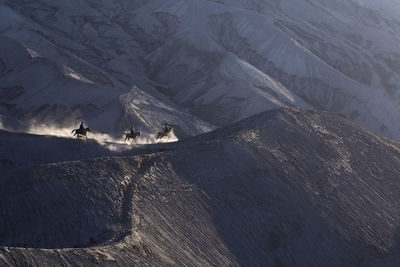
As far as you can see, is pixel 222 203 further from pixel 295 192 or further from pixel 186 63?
pixel 186 63

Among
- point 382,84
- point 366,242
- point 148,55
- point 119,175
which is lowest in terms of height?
point 148,55

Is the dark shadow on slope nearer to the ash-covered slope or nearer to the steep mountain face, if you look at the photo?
the ash-covered slope

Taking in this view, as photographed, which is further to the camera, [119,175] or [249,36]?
[249,36]

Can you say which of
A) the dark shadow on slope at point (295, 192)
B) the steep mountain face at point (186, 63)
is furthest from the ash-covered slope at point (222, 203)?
the steep mountain face at point (186, 63)

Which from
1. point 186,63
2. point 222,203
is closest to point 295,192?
point 222,203

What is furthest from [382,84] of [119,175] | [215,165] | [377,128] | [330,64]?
[119,175]

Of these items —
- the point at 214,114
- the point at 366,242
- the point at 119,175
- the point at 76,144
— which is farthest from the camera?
the point at 214,114

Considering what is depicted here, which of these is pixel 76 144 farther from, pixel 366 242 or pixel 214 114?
pixel 214 114

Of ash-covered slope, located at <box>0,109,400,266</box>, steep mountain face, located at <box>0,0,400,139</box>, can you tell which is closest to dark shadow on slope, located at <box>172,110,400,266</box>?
ash-covered slope, located at <box>0,109,400,266</box>
